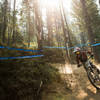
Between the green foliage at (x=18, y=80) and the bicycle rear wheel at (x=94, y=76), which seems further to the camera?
the bicycle rear wheel at (x=94, y=76)

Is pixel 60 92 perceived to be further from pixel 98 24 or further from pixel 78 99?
pixel 98 24

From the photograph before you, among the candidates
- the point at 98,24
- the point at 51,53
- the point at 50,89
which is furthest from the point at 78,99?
the point at 98,24

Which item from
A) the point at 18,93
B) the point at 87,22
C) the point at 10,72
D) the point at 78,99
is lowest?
the point at 78,99

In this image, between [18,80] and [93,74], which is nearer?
[18,80]

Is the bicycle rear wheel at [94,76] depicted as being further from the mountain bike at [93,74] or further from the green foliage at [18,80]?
the green foliage at [18,80]

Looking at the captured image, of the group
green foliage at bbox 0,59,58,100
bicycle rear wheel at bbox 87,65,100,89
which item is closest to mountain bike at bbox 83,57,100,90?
bicycle rear wheel at bbox 87,65,100,89

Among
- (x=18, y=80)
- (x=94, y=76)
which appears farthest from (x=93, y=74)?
(x=18, y=80)

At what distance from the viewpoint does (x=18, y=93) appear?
10.1 ft

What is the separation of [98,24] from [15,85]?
21140mm

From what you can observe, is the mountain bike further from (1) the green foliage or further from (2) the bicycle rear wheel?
(1) the green foliage

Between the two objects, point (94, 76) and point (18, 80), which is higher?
point (18, 80)

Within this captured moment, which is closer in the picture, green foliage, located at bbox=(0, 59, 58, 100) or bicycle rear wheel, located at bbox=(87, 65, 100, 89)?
green foliage, located at bbox=(0, 59, 58, 100)

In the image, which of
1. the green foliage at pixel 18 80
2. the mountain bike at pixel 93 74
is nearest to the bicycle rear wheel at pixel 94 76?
the mountain bike at pixel 93 74

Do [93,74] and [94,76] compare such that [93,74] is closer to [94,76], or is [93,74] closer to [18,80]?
[94,76]
